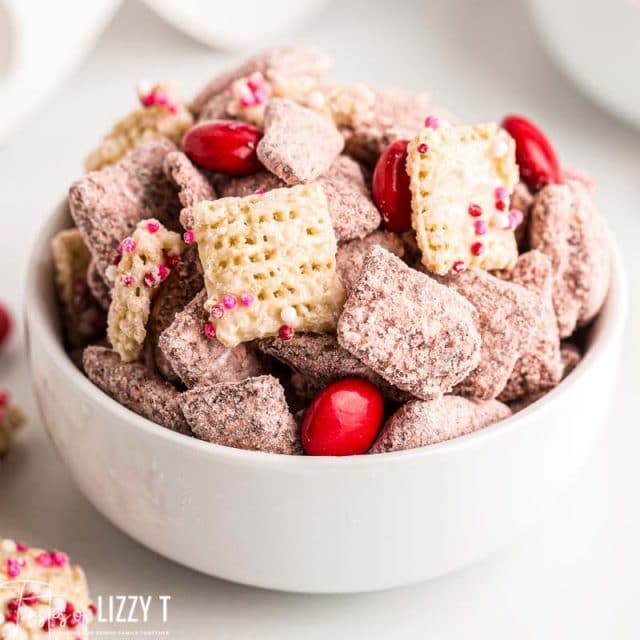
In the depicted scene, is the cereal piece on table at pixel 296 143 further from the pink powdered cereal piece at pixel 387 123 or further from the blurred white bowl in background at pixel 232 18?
the blurred white bowl in background at pixel 232 18

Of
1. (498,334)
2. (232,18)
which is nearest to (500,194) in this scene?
(498,334)

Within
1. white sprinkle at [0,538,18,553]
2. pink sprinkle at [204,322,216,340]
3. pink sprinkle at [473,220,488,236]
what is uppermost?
pink sprinkle at [473,220,488,236]

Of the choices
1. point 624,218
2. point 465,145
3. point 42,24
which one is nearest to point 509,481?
point 465,145

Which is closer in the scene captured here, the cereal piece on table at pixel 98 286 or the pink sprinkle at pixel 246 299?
the pink sprinkle at pixel 246 299

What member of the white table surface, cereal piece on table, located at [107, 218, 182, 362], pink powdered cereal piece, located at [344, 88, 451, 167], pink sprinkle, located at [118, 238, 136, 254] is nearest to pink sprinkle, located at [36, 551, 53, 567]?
the white table surface

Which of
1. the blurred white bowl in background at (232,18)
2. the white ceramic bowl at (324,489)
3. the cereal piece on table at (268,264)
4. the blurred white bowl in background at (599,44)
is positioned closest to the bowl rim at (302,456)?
the white ceramic bowl at (324,489)

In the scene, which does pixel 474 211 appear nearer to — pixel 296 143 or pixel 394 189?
pixel 394 189

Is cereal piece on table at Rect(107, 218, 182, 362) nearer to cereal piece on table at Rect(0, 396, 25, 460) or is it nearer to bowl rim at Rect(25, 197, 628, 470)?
bowl rim at Rect(25, 197, 628, 470)
